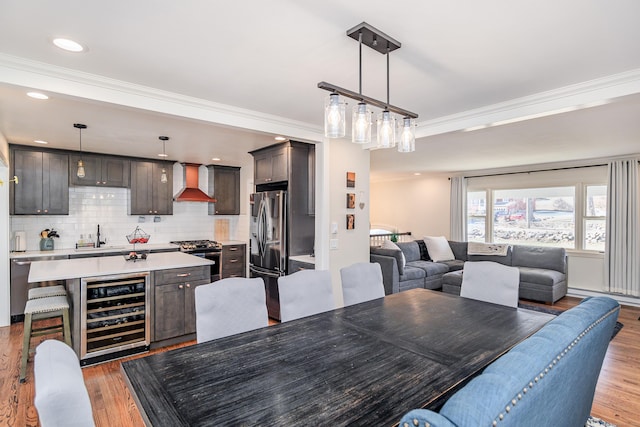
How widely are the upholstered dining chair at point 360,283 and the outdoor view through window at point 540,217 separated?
17.4ft

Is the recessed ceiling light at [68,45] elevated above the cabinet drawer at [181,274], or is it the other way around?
the recessed ceiling light at [68,45]

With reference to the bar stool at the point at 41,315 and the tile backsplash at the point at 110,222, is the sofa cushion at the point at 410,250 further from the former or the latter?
the bar stool at the point at 41,315

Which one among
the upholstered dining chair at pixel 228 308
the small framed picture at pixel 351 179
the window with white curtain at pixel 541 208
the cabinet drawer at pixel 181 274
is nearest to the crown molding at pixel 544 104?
the small framed picture at pixel 351 179

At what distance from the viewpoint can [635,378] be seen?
293 cm

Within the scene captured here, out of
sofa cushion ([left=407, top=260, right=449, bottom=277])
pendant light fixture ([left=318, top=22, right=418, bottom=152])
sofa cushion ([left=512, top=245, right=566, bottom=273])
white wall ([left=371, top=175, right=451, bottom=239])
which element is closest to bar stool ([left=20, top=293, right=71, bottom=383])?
pendant light fixture ([left=318, top=22, right=418, bottom=152])

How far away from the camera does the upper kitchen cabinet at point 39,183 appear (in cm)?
468

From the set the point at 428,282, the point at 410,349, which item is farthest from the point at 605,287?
the point at 410,349

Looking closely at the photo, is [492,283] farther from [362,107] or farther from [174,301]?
[174,301]

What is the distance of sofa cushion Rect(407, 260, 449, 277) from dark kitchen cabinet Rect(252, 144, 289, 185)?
3.10m

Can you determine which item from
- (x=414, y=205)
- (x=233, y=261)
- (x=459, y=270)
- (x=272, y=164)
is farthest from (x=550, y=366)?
(x=414, y=205)

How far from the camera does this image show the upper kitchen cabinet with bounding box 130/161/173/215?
5688 mm

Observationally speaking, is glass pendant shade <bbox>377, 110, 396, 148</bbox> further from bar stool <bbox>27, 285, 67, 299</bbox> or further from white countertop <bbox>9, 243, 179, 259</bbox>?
white countertop <bbox>9, 243, 179, 259</bbox>

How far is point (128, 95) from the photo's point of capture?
2.54 m

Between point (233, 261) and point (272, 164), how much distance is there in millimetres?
2642
